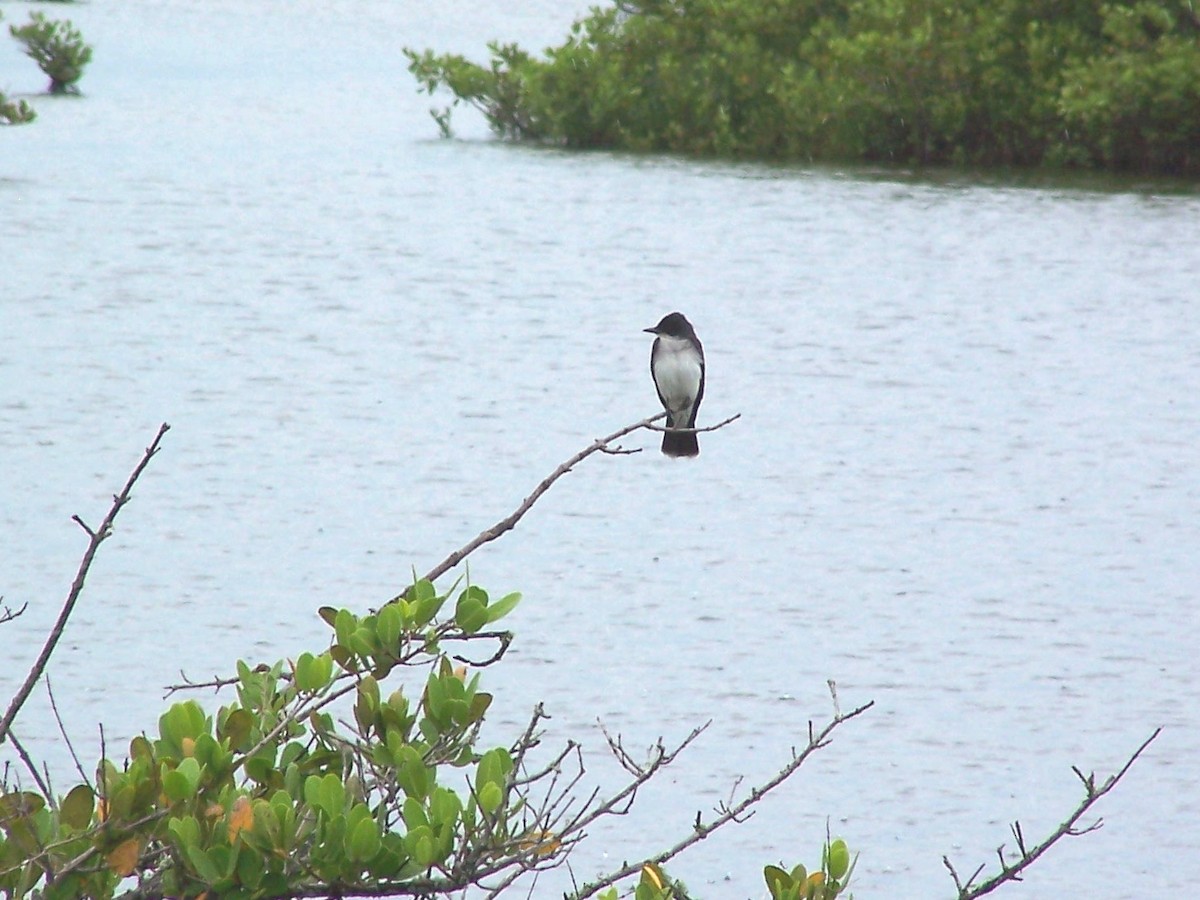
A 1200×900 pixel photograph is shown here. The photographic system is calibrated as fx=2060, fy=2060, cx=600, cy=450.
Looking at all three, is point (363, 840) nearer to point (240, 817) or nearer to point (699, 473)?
point (240, 817)

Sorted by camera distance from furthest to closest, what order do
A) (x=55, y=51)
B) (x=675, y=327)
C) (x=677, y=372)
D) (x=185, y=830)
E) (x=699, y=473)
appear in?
(x=55, y=51)
(x=699, y=473)
(x=675, y=327)
(x=677, y=372)
(x=185, y=830)

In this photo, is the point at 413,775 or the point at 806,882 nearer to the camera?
the point at 413,775

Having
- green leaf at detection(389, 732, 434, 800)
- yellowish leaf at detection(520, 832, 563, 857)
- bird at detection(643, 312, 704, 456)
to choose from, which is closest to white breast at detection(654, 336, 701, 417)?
bird at detection(643, 312, 704, 456)

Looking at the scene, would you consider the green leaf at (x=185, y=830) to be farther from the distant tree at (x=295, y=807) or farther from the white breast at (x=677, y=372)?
the white breast at (x=677, y=372)

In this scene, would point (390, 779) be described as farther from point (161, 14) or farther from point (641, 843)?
point (161, 14)

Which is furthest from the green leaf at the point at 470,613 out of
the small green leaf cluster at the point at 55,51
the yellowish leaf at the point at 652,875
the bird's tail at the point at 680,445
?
the small green leaf cluster at the point at 55,51

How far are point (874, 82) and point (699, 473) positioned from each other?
1357 centimetres

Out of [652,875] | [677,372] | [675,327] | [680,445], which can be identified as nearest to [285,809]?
[652,875]

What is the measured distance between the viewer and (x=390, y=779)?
2744mm

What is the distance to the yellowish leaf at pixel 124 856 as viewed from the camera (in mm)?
2482

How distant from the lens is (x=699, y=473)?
1028 cm

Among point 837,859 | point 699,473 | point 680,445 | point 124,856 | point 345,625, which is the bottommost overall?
point 699,473

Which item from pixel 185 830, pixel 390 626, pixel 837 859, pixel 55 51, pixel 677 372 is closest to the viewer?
pixel 185 830

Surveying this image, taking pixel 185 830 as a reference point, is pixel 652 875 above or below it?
below
